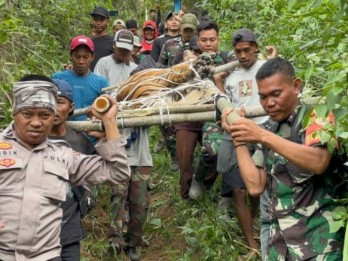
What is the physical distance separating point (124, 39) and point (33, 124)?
390 centimetres

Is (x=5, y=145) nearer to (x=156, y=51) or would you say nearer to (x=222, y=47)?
(x=222, y=47)

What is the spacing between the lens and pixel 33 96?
3.61m

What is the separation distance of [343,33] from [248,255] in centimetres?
298

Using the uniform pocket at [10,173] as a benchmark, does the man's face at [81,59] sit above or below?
above

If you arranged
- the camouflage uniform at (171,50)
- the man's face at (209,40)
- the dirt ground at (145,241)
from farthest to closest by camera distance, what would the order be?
the camouflage uniform at (171,50)
the man's face at (209,40)
the dirt ground at (145,241)

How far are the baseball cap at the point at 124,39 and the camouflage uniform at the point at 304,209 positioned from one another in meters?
3.89

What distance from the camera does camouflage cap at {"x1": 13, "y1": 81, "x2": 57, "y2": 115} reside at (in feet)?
11.8

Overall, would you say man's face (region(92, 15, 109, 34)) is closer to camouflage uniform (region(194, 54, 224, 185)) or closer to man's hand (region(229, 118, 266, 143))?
camouflage uniform (region(194, 54, 224, 185))

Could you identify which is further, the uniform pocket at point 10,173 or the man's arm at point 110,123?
the man's arm at point 110,123

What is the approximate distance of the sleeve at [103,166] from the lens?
12.2ft

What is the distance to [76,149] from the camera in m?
4.50

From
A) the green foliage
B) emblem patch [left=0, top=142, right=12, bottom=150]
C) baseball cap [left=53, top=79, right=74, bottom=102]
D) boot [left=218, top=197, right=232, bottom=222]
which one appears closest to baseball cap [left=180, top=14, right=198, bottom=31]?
the green foliage

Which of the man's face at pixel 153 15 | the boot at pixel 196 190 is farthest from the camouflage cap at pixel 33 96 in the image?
the man's face at pixel 153 15

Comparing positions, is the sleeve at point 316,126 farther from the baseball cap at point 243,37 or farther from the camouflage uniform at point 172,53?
the camouflage uniform at point 172,53
